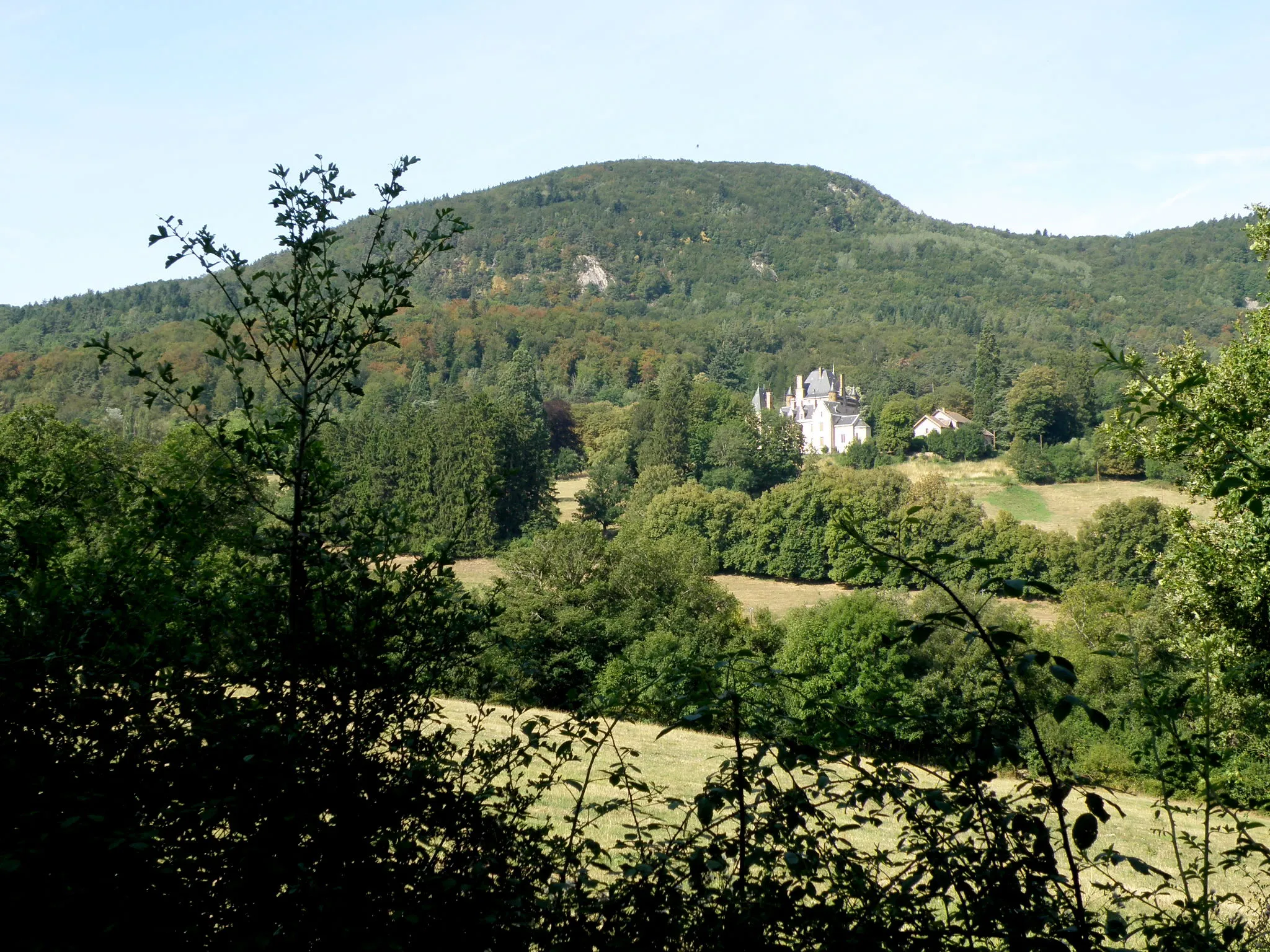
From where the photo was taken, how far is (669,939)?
266cm

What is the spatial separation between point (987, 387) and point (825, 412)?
21.2 m

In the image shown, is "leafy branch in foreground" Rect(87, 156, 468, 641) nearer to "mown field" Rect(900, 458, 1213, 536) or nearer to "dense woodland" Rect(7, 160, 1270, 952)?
"dense woodland" Rect(7, 160, 1270, 952)

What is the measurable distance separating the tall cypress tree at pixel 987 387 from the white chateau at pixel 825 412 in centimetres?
1088

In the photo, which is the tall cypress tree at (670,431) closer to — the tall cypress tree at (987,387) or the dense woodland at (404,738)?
the tall cypress tree at (987,387)

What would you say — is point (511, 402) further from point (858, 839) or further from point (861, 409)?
point (858, 839)

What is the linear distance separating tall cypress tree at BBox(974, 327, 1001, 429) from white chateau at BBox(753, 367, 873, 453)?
10.9m

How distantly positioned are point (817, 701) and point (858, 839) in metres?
7.49

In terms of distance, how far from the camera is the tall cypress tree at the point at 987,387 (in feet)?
280

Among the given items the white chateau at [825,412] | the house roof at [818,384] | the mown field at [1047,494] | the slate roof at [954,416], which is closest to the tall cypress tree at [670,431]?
the white chateau at [825,412]

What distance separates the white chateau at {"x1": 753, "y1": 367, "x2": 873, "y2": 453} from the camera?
100562mm

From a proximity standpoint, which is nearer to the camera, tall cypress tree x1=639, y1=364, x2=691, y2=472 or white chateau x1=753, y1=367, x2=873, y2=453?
tall cypress tree x1=639, y1=364, x2=691, y2=472

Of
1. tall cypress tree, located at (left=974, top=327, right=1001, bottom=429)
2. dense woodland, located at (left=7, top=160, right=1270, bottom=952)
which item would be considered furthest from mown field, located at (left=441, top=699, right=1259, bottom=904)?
tall cypress tree, located at (left=974, top=327, right=1001, bottom=429)

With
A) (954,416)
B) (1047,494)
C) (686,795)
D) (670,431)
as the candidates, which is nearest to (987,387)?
(954,416)

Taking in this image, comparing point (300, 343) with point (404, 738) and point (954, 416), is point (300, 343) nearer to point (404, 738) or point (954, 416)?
point (404, 738)
